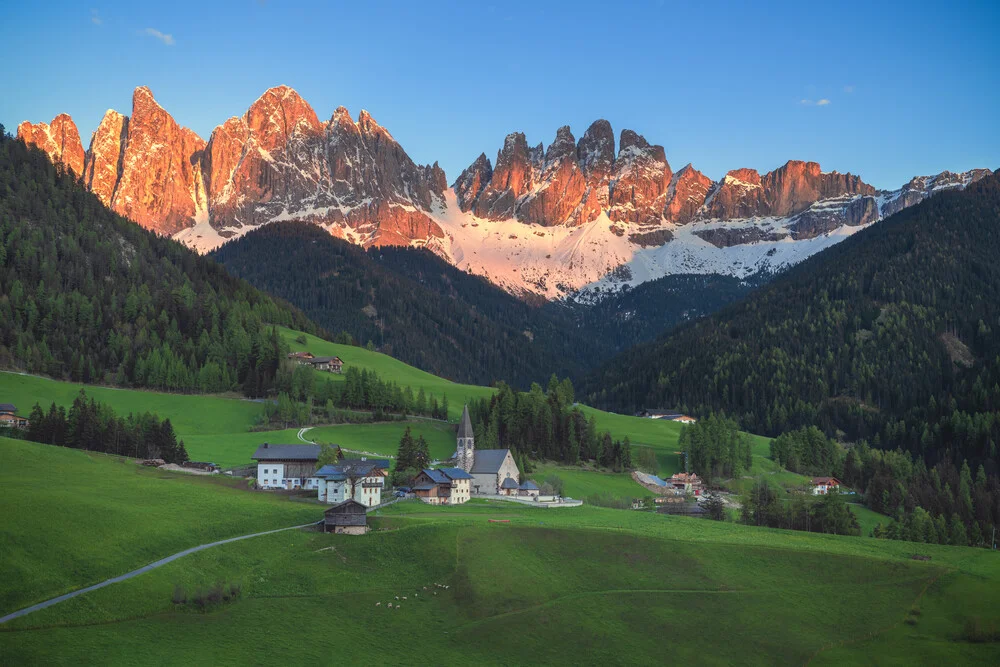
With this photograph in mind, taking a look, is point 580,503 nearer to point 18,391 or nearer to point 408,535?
point 408,535

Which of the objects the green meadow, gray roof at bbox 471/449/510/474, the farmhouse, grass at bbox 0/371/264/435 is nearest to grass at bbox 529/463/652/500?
gray roof at bbox 471/449/510/474

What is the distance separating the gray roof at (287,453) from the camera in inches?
4299

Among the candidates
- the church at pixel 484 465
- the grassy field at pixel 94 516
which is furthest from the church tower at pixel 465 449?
the grassy field at pixel 94 516

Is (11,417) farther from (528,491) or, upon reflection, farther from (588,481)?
(588,481)

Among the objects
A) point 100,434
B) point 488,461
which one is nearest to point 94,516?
point 100,434

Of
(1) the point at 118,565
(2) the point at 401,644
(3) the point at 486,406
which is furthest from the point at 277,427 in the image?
(2) the point at 401,644

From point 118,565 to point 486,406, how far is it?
9963cm

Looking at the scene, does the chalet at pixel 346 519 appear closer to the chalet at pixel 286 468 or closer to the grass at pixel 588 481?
the chalet at pixel 286 468

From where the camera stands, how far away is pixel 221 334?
631 feet

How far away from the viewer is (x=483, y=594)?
67.8 metres

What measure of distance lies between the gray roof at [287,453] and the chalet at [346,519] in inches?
1193

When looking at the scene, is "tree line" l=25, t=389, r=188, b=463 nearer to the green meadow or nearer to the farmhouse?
the farmhouse

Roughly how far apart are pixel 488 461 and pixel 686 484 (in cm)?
3693

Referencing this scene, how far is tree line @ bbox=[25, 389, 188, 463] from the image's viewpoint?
113188 mm
